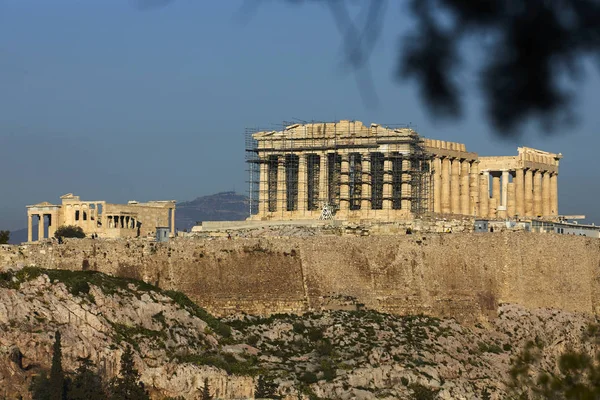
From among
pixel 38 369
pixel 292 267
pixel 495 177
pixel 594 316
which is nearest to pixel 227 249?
pixel 292 267

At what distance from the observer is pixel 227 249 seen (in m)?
79.1

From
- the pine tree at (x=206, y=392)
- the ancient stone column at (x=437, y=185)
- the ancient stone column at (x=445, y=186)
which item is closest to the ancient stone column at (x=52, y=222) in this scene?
the ancient stone column at (x=437, y=185)

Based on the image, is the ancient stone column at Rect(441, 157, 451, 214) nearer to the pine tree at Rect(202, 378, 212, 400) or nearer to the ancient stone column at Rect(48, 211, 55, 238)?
the ancient stone column at Rect(48, 211, 55, 238)

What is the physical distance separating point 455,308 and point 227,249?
10.7 metres

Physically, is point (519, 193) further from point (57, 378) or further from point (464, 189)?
point (57, 378)

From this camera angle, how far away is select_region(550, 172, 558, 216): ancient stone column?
109 m

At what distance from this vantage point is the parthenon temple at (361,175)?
93625 millimetres

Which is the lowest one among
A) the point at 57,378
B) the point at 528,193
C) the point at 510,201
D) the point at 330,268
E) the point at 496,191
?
the point at 57,378

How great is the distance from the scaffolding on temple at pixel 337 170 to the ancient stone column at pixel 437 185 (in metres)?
0.63

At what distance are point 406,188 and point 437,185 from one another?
164 inches

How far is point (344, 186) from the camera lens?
315ft

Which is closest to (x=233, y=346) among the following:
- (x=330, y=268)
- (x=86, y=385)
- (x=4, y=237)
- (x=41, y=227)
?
(x=86, y=385)

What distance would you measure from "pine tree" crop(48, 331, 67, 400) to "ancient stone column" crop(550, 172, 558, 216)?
158 feet

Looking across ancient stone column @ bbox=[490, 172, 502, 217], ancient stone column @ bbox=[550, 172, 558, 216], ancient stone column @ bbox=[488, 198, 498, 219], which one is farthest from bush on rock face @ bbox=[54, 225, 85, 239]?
ancient stone column @ bbox=[550, 172, 558, 216]
